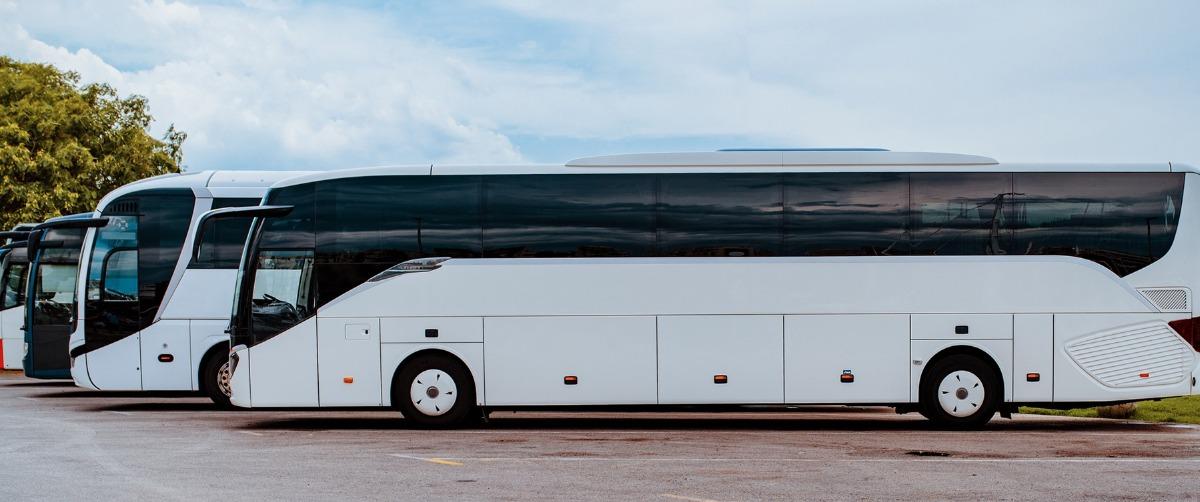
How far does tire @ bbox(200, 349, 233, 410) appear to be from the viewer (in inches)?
722

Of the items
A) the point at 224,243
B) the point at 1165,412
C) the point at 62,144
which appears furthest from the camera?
the point at 62,144

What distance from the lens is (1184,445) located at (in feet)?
42.7

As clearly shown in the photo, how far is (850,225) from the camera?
14.9 m

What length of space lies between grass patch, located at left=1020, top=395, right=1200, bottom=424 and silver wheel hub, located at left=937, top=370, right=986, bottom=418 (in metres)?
3.92

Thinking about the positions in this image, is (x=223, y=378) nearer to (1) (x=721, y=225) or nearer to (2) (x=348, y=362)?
(2) (x=348, y=362)

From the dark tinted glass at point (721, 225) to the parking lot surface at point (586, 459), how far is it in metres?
2.28

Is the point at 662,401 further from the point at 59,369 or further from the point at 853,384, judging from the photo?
the point at 59,369

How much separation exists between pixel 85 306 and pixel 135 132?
2637cm

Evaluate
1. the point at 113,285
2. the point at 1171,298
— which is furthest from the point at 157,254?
the point at 1171,298

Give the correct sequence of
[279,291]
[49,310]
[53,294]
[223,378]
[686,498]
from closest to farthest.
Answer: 1. [686,498]
2. [279,291]
3. [223,378]
4. [49,310]
5. [53,294]

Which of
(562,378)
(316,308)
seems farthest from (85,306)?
(562,378)

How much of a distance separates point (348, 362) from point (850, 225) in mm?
6507

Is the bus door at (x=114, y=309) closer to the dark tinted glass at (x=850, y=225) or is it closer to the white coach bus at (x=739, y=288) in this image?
the white coach bus at (x=739, y=288)

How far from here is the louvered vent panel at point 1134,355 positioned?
14.8 meters
